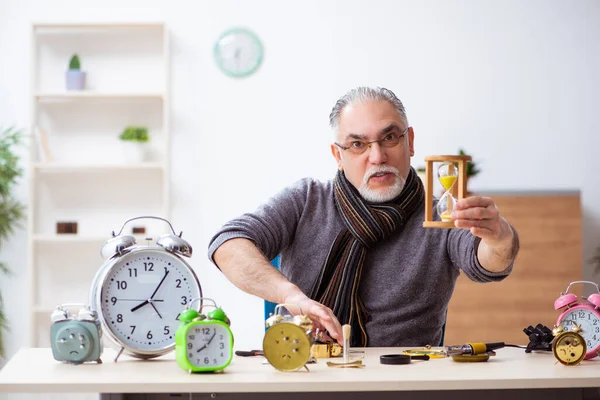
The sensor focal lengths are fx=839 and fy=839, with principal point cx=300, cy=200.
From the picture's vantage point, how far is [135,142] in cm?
473

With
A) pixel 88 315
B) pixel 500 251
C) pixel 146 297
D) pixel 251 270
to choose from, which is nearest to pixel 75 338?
pixel 88 315

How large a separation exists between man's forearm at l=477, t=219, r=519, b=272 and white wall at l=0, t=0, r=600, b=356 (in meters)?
2.74

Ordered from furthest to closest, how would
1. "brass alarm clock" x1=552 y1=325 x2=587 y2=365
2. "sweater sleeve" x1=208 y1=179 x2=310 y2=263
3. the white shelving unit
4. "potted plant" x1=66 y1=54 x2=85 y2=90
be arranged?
the white shelving unit, "potted plant" x1=66 y1=54 x2=85 y2=90, "sweater sleeve" x1=208 y1=179 x2=310 y2=263, "brass alarm clock" x1=552 y1=325 x2=587 y2=365

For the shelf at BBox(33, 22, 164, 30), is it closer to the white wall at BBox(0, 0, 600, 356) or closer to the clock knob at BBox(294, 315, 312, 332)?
the white wall at BBox(0, 0, 600, 356)

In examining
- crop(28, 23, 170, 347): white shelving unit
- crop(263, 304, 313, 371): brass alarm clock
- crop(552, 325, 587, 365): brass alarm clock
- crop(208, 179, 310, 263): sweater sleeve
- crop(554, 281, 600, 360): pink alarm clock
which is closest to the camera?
crop(263, 304, 313, 371): brass alarm clock

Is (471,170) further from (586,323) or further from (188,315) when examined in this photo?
(188,315)

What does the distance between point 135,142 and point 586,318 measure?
330 cm

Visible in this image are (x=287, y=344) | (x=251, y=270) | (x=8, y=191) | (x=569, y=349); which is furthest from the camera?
(x=8, y=191)

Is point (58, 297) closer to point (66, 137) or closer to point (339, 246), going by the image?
point (66, 137)

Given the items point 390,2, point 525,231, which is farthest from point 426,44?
point 525,231

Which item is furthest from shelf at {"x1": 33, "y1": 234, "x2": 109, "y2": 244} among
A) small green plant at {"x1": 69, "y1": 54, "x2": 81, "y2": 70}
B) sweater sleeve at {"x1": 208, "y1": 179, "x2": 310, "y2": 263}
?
sweater sleeve at {"x1": 208, "y1": 179, "x2": 310, "y2": 263}

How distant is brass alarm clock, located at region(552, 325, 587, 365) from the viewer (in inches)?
68.6

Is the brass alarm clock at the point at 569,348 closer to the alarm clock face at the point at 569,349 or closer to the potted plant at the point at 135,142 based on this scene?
the alarm clock face at the point at 569,349

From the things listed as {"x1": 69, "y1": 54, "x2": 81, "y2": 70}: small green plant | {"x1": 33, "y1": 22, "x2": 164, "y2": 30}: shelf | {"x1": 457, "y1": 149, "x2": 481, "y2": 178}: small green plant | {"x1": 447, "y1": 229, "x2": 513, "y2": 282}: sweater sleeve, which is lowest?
{"x1": 447, "y1": 229, "x2": 513, "y2": 282}: sweater sleeve
